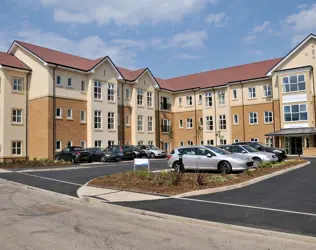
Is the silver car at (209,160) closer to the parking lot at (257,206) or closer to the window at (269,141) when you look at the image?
the parking lot at (257,206)

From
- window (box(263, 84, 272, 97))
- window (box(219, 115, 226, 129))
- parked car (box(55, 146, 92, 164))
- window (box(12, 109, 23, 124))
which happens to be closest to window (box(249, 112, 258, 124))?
window (box(263, 84, 272, 97))

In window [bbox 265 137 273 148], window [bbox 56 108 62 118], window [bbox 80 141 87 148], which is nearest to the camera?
window [bbox 56 108 62 118]

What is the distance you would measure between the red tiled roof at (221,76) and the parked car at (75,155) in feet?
74.8

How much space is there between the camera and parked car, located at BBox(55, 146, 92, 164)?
28.3 m

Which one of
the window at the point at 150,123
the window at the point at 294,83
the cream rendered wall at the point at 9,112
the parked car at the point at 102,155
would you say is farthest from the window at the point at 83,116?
the window at the point at 294,83

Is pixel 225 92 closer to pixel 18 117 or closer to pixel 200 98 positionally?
pixel 200 98

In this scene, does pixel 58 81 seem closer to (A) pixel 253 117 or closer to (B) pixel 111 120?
(B) pixel 111 120

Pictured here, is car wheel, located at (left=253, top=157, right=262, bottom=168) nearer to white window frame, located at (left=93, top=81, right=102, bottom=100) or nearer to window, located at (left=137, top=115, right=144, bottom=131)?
white window frame, located at (left=93, top=81, right=102, bottom=100)

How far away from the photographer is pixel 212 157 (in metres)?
16.8

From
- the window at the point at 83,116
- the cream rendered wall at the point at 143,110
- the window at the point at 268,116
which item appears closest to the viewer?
the window at the point at 83,116

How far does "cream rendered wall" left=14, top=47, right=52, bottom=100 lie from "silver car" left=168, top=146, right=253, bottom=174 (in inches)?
749

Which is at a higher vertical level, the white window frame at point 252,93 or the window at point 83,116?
the white window frame at point 252,93

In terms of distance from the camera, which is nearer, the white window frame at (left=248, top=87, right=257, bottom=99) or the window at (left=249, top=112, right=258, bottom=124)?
the window at (left=249, top=112, right=258, bottom=124)

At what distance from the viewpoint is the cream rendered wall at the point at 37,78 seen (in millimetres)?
32438
